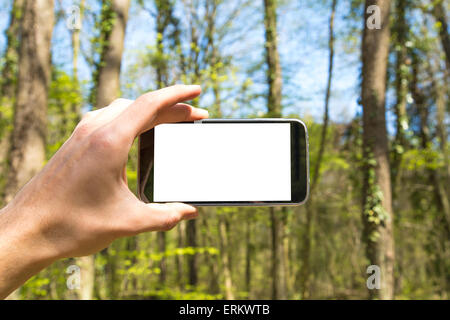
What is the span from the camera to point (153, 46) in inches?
404

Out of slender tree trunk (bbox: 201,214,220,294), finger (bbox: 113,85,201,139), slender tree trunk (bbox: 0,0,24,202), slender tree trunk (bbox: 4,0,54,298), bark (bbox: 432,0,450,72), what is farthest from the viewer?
slender tree trunk (bbox: 201,214,220,294)

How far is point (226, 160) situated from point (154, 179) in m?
0.35

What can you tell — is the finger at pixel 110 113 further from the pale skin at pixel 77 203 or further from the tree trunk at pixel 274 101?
the tree trunk at pixel 274 101

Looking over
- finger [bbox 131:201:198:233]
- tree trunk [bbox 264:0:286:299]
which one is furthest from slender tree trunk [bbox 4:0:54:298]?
tree trunk [bbox 264:0:286:299]

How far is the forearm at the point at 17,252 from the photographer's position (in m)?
1.00

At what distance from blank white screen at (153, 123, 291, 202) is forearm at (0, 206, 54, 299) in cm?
72

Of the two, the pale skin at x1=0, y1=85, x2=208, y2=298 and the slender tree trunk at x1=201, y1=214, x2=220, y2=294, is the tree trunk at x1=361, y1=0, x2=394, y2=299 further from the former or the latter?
the pale skin at x1=0, y1=85, x2=208, y2=298

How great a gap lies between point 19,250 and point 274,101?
962cm

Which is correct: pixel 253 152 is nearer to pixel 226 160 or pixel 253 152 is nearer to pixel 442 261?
pixel 226 160

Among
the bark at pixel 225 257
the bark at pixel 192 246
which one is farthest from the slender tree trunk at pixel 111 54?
the bark at pixel 192 246

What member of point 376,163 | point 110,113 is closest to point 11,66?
point 376,163

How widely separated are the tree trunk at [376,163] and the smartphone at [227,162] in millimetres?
5472

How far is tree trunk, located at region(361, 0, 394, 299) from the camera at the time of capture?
21.6ft

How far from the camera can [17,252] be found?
1014 mm
